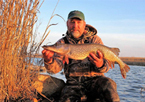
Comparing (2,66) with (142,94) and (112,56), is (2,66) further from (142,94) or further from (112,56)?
(142,94)

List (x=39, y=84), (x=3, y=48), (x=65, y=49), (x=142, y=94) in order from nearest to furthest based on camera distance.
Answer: (x=3, y=48) < (x=65, y=49) < (x=39, y=84) < (x=142, y=94)

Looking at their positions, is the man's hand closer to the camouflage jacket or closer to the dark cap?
the camouflage jacket

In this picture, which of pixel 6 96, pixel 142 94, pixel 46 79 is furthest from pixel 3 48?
pixel 142 94

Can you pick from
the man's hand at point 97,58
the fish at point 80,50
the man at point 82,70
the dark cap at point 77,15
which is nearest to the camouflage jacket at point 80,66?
the man at point 82,70

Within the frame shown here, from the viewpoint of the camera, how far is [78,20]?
3.77 m

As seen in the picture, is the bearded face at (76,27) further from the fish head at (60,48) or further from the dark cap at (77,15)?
the fish head at (60,48)

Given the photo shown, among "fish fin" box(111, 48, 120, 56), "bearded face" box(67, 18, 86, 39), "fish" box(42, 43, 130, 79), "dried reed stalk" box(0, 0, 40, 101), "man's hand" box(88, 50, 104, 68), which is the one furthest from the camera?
"bearded face" box(67, 18, 86, 39)

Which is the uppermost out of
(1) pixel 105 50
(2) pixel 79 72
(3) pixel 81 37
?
(3) pixel 81 37

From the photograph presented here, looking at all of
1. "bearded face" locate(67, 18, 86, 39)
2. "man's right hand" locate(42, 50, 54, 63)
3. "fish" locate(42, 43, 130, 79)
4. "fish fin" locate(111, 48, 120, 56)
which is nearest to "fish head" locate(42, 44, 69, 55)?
"fish" locate(42, 43, 130, 79)

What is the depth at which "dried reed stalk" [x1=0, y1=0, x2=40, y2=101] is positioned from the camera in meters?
2.69

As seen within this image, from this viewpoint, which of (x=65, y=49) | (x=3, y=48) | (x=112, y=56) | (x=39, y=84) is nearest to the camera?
(x=3, y=48)

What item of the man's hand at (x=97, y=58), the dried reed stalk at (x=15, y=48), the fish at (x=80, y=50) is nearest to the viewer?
the dried reed stalk at (x=15, y=48)

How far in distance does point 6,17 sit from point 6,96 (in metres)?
1.32

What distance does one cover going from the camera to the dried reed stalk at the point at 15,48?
269 cm
